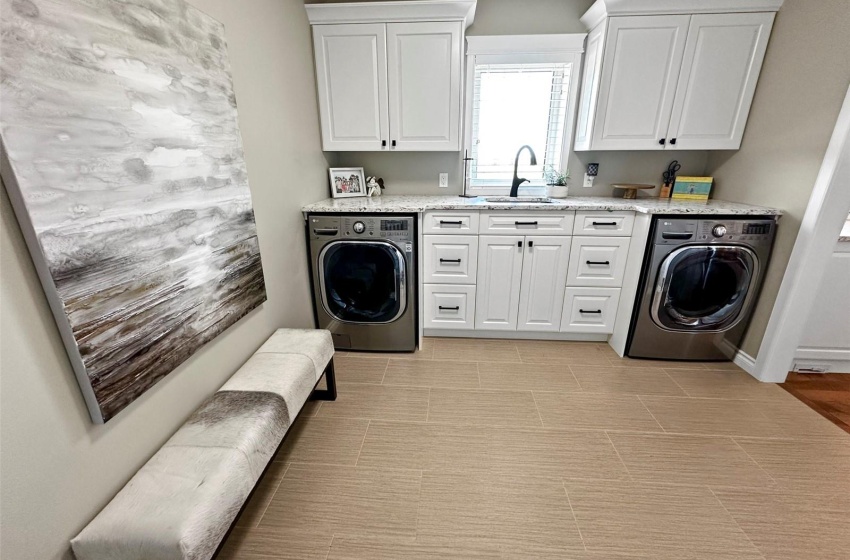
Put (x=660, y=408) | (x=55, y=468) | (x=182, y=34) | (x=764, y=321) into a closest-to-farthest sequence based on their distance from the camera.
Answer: (x=55, y=468) < (x=182, y=34) < (x=660, y=408) < (x=764, y=321)

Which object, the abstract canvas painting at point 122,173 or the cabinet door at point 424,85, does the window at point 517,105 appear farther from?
the abstract canvas painting at point 122,173

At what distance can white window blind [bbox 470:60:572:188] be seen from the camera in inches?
104

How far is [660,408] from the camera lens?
192 cm

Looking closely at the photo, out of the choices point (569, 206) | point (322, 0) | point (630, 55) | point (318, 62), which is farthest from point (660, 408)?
point (322, 0)

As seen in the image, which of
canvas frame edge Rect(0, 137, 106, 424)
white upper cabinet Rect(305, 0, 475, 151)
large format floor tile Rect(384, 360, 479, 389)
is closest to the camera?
canvas frame edge Rect(0, 137, 106, 424)

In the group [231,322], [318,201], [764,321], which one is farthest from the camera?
[318,201]

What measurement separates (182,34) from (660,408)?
9.18ft

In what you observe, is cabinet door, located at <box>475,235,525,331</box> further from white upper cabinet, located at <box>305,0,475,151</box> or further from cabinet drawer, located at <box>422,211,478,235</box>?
white upper cabinet, located at <box>305,0,475,151</box>

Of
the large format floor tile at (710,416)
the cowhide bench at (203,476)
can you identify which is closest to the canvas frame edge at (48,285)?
the cowhide bench at (203,476)

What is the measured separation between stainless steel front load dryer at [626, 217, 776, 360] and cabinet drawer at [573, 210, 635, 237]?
0.18 m

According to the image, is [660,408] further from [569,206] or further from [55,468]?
[55,468]

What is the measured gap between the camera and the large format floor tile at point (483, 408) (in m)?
1.83

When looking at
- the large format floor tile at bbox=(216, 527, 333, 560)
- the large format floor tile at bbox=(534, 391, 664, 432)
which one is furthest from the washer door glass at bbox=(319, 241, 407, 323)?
the large format floor tile at bbox=(216, 527, 333, 560)

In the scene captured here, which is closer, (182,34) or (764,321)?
(182,34)
